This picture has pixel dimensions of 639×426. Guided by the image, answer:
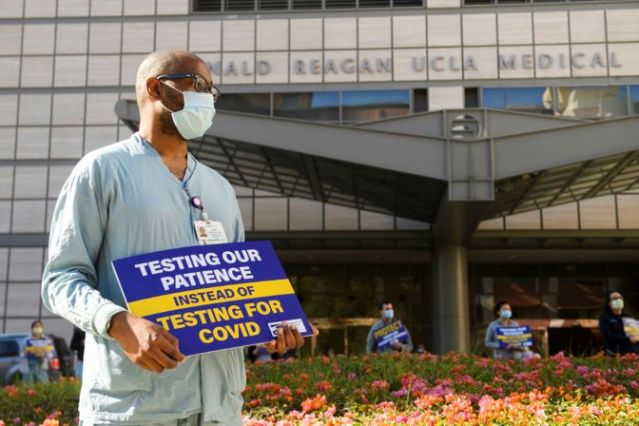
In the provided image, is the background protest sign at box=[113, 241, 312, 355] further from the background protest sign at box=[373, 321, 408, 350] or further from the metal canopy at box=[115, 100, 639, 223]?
the metal canopy at box=[115, 100, 639, 223]

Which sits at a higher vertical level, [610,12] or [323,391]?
[610,12]

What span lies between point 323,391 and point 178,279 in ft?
18.3

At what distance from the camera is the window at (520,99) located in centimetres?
2305

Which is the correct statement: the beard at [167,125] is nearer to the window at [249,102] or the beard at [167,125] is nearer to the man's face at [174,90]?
the man's face at [174,90]

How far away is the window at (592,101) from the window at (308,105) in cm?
724

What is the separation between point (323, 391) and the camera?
7.59 metres

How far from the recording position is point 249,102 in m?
23.8

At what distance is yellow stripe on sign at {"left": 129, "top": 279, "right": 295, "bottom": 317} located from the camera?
217 cm

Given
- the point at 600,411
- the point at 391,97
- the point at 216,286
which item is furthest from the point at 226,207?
the point at 391,97

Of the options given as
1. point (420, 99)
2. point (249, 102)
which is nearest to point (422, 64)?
point (420, 99)

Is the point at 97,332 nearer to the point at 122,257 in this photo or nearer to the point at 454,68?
the point at 122,257

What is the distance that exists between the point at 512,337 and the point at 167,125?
972 centimetres

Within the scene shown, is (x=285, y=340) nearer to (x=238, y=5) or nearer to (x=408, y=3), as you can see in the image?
(x=408, y=3)

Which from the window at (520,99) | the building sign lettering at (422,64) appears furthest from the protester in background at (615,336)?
the building sign lettering at (422,64)
